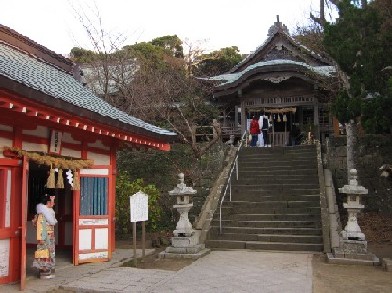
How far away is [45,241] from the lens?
24.1 ft

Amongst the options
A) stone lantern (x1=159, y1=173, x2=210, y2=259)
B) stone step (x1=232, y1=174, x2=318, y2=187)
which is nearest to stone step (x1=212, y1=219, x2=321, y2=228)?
stone lantern (x1=159, y1=173, x2=210, y2=259)

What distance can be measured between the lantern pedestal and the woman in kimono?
5845 millimetres

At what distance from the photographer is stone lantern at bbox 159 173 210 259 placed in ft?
32.5

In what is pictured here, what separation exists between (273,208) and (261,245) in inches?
77.2

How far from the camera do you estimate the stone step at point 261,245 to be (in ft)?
34.4

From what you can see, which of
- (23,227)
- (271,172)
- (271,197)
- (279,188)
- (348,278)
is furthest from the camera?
(271,172)

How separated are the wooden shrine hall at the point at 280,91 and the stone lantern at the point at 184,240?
10463mm

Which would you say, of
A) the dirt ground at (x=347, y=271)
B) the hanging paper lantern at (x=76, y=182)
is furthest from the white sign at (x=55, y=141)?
the dirt ground at (x=347, y=271)

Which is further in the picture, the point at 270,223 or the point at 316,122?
the point at 316,122

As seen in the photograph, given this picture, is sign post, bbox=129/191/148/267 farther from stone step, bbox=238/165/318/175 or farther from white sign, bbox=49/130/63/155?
stone step, bbox=238/165/318/175

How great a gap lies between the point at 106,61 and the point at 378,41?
11.5 m

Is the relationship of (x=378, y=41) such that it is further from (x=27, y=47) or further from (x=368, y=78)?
(x=27, y=47)

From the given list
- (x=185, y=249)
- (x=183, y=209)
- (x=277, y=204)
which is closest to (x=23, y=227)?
(x=185, y=249)

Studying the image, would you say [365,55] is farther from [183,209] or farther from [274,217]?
[183,209]
